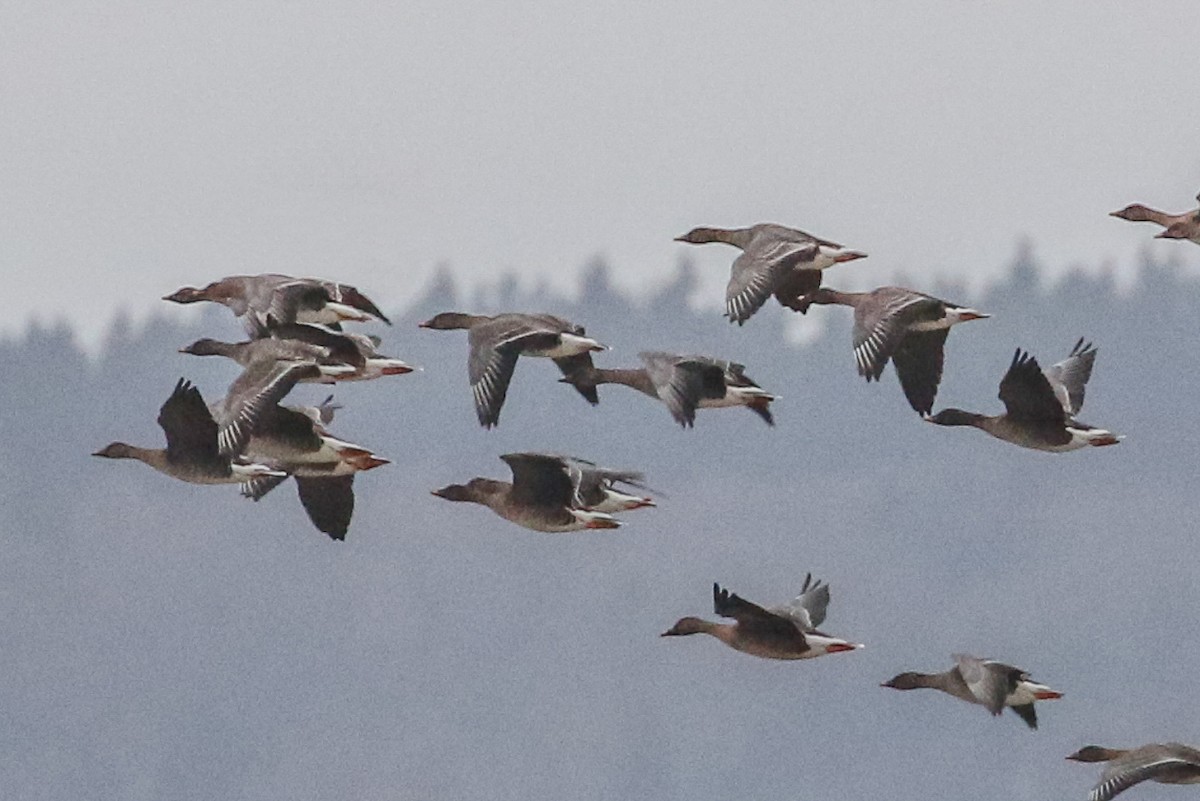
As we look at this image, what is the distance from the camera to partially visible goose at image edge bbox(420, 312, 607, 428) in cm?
2794

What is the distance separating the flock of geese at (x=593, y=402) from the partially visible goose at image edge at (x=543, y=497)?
1 centimetres

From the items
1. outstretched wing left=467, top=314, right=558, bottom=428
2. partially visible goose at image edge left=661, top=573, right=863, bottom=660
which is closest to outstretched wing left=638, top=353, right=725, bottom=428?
outstretched wing left=467, top=314, right=558, bottom=428

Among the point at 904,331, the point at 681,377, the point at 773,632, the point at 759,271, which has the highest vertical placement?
the point at 759,271

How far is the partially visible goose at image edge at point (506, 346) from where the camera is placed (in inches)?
1100

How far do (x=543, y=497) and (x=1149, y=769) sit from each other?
454cm

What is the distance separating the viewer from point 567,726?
11300cm

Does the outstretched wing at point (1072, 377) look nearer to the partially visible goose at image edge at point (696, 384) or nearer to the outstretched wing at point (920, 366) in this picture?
the outstretched wing at point (920, 366)

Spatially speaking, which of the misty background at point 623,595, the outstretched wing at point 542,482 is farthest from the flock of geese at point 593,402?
Answer: the misty background at point 623,595

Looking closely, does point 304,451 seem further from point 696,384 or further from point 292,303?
point 696,384

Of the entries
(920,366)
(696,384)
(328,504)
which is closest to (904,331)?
(920,366)

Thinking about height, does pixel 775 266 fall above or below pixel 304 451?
above

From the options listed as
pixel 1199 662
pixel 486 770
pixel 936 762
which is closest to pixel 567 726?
pixel 486 770

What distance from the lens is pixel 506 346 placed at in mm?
28375

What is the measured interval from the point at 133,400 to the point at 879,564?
26171mm
